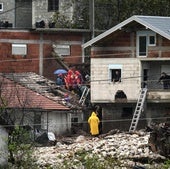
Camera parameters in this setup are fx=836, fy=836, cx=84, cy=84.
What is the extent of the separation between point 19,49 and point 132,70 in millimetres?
8845

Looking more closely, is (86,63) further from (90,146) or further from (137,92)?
(90,146)

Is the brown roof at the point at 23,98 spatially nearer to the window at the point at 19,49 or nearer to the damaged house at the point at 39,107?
the damaged house at the point at 39,107

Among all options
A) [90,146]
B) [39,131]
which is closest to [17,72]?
[39,131]

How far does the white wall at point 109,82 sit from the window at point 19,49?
670 centimetres

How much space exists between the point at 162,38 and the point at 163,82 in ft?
6.75

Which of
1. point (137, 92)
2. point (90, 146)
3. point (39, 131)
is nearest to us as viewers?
point (90, 146)

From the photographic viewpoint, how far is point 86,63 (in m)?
46.2

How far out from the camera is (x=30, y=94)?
39.8m

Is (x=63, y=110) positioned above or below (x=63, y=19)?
below

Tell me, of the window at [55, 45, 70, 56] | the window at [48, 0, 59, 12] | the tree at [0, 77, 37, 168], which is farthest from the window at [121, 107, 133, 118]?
the window at [48, 0, 59, 12]

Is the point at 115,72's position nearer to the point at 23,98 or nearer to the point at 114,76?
the point at 114,76

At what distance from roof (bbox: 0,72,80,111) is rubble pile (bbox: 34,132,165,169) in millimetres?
2262

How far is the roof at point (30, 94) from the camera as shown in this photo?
1522 inches

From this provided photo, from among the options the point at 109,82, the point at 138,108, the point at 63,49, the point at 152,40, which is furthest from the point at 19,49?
the point at 138,108
